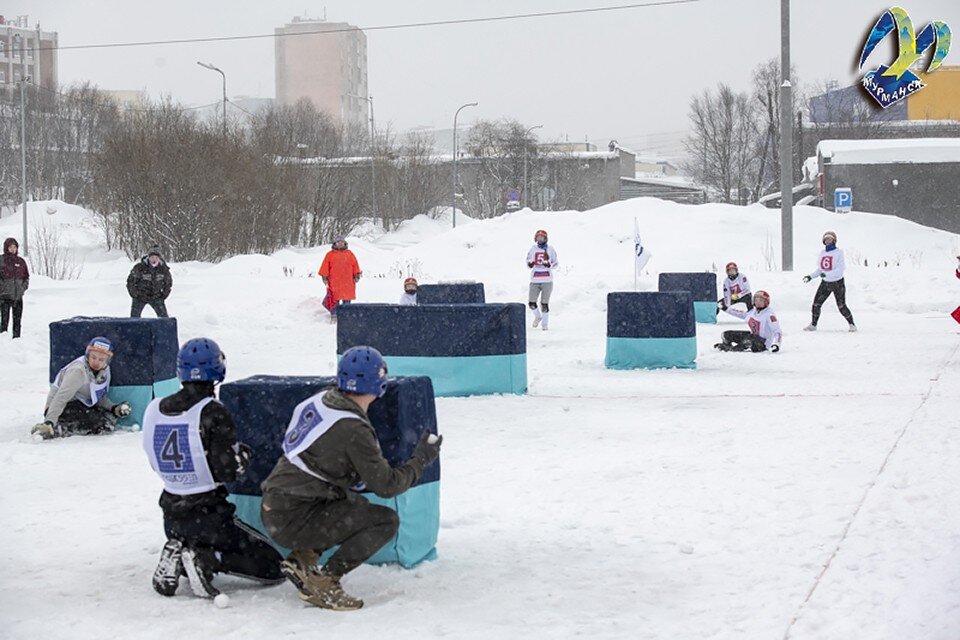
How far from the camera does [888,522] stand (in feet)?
24.6

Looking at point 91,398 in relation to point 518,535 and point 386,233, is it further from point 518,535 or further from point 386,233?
point 386,233

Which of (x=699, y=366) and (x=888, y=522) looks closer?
(x=888, y=522)

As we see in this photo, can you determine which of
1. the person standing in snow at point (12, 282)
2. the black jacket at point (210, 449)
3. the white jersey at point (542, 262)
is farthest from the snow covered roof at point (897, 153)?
the black jacket at point (210, 449)

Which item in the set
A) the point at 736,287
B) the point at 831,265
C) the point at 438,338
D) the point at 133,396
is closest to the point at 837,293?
the point at 831,265

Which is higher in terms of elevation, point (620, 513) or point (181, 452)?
point (181, 452)

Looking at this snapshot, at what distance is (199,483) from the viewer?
6.27 m

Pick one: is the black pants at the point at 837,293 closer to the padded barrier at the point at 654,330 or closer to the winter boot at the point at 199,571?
the padded barrier at the point at 654,330

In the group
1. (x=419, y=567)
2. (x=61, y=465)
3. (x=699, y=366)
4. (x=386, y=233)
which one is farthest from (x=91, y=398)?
(x=386, y=233)

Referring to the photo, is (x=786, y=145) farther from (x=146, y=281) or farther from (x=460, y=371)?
(x=460, y=371)

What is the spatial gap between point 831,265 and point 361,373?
17.2 m

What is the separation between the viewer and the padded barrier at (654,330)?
16641 millimetres

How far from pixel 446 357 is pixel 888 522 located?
23.0 feet

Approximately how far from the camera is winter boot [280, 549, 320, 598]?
19.7 feet

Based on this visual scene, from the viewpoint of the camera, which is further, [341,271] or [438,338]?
[341,271]
